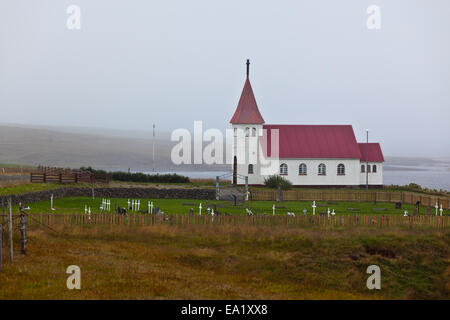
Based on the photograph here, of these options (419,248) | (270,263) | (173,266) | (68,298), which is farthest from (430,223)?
(68,298)

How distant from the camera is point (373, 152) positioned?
6425 cm

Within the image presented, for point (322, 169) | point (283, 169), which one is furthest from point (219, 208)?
point (322, 169)

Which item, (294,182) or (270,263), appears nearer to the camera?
(270,263)

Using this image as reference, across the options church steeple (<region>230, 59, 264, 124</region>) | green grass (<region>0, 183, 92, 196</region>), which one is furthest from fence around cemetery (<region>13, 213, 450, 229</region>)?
church steeple (<region>230, 59, 264, 124</region>)

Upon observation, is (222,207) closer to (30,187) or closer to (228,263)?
(228,263)

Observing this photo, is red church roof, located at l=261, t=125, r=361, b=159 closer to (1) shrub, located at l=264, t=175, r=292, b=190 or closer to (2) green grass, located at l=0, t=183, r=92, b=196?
(1) shrub, located at l=264, t=175, r=292, b=190

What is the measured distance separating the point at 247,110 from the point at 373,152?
1687cm

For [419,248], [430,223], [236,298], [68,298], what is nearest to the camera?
[68,298]

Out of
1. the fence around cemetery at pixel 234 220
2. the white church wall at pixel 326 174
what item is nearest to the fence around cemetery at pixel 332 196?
the white church wall at pixel 326 174

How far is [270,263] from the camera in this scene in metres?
26.5

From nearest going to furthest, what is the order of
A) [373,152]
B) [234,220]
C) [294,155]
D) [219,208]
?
1. [234,220]
2. [219,208]
3. [294,155]
4. [373,152]

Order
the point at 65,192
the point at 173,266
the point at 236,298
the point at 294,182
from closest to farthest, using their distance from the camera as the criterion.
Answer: the point at 236,298 → the point at 173,266 → the point at 65,192 → the point at 294,182
